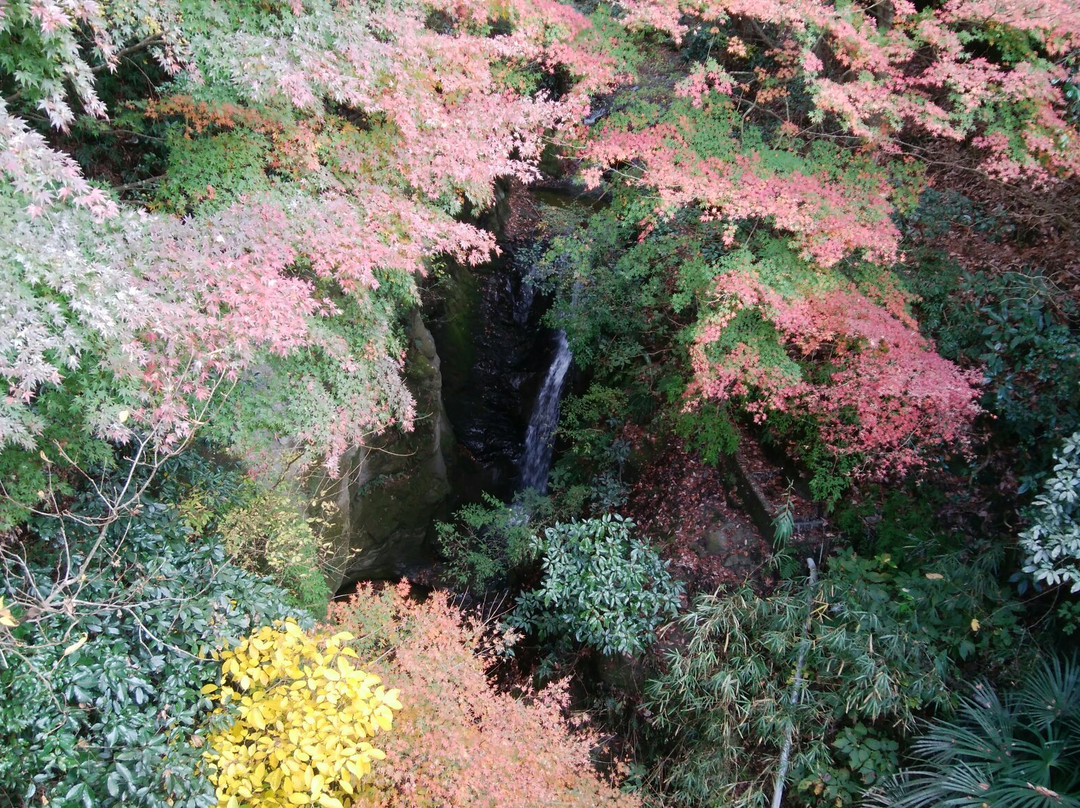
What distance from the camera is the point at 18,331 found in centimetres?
299

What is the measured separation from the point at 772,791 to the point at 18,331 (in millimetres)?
7130

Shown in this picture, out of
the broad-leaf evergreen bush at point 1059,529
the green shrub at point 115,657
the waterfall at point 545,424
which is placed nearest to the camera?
the green shrub at point 115,657

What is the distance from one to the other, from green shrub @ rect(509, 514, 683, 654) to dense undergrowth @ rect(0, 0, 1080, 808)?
0.17 ft

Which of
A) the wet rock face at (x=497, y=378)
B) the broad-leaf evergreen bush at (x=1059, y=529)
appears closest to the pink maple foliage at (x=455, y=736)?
the broad-leaf evergreen bush at (x=1059, y=529)

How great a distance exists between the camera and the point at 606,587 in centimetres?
712

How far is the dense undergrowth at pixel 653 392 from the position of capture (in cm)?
353

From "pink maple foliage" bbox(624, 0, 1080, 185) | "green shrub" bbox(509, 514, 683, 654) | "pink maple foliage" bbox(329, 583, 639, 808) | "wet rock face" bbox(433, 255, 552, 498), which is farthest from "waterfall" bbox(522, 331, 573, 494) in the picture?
"pink maple foliage" bbox(624, 0, 1080, 185)

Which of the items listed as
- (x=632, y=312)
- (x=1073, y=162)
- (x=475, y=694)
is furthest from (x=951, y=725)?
(x=632, y=312)

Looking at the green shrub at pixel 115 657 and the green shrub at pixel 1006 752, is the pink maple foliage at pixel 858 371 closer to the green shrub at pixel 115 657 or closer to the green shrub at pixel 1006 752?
the green shrub at pixel 1006 752

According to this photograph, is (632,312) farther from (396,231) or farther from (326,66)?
(326,66)

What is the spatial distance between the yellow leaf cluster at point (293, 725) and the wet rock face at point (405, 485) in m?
5.15

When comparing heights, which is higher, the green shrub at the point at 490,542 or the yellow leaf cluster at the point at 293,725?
the yellow leaf cluster at the point at 293,725

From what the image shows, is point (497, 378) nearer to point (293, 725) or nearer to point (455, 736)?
point (455, 736)

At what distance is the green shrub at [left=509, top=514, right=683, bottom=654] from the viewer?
7.03 metres
